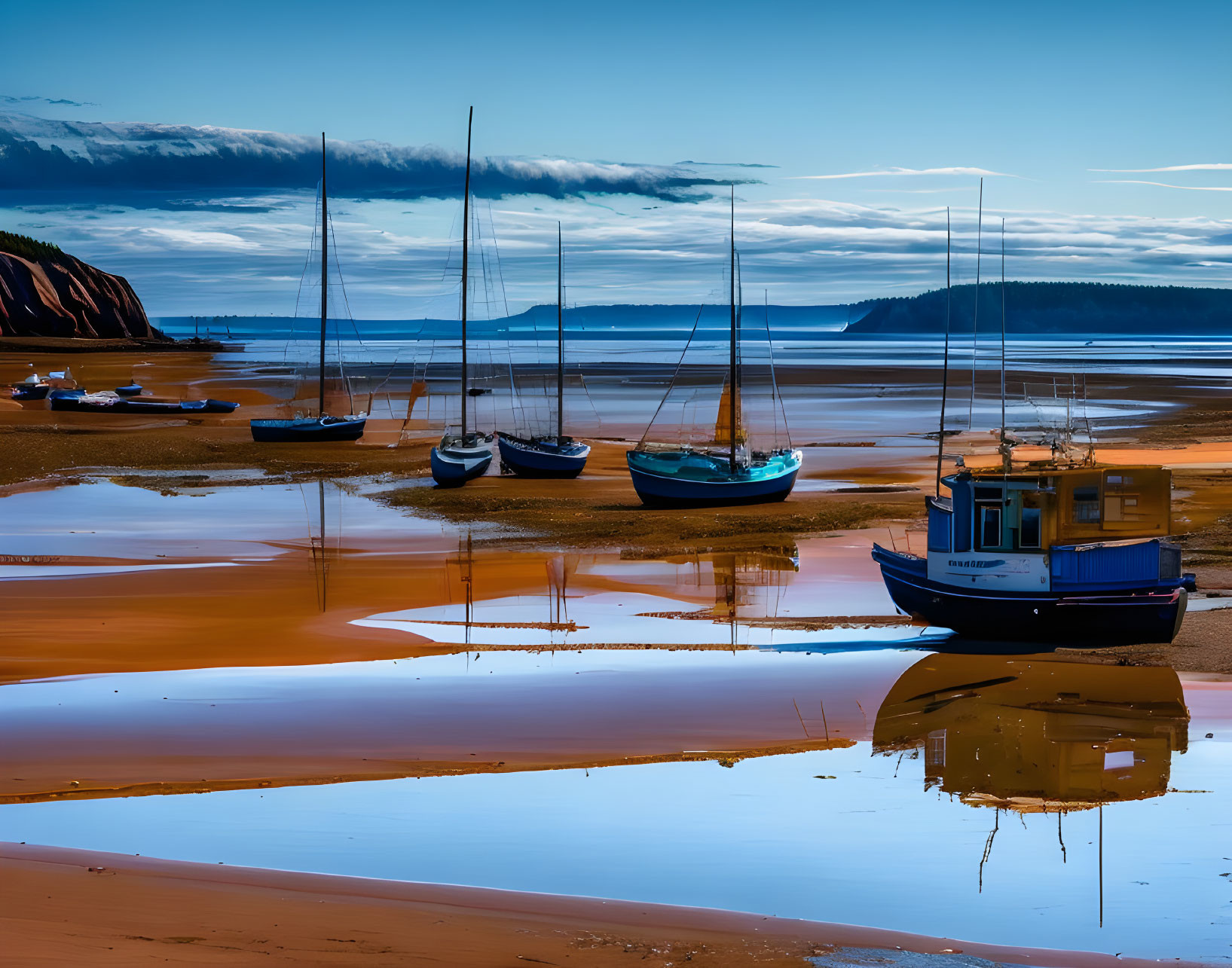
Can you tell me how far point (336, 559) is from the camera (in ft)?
95.0

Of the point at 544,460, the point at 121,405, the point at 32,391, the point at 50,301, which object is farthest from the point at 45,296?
the point at 544,460

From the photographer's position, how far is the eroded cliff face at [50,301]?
178750 mm

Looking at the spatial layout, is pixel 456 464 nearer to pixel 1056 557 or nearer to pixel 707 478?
pixel 707 478

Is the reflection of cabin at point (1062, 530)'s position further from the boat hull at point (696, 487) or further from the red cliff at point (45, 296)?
the red cliff at point (45, 296)

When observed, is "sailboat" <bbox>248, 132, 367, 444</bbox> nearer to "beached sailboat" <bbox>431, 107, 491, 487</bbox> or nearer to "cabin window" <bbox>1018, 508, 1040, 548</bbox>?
"beached sailboat" <bbox>431, 107, 491, 487</bbox>

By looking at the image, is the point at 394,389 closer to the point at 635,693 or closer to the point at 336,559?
the point at 336,559

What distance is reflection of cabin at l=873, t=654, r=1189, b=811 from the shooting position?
44.7ft

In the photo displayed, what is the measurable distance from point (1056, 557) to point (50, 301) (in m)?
187

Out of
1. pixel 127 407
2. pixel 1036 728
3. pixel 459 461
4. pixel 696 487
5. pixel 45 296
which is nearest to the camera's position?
pixel 1036 728

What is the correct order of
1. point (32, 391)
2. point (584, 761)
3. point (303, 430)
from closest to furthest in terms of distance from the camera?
point (584, 761)
point (303, 430)
point (32, 391)

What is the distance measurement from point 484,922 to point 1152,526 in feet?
44.5

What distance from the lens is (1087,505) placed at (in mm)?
19906

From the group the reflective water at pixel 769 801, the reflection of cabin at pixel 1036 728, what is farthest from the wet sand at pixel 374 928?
the reflection of cabin at pixel 1036 728

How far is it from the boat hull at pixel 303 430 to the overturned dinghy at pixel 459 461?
17.9 metres
